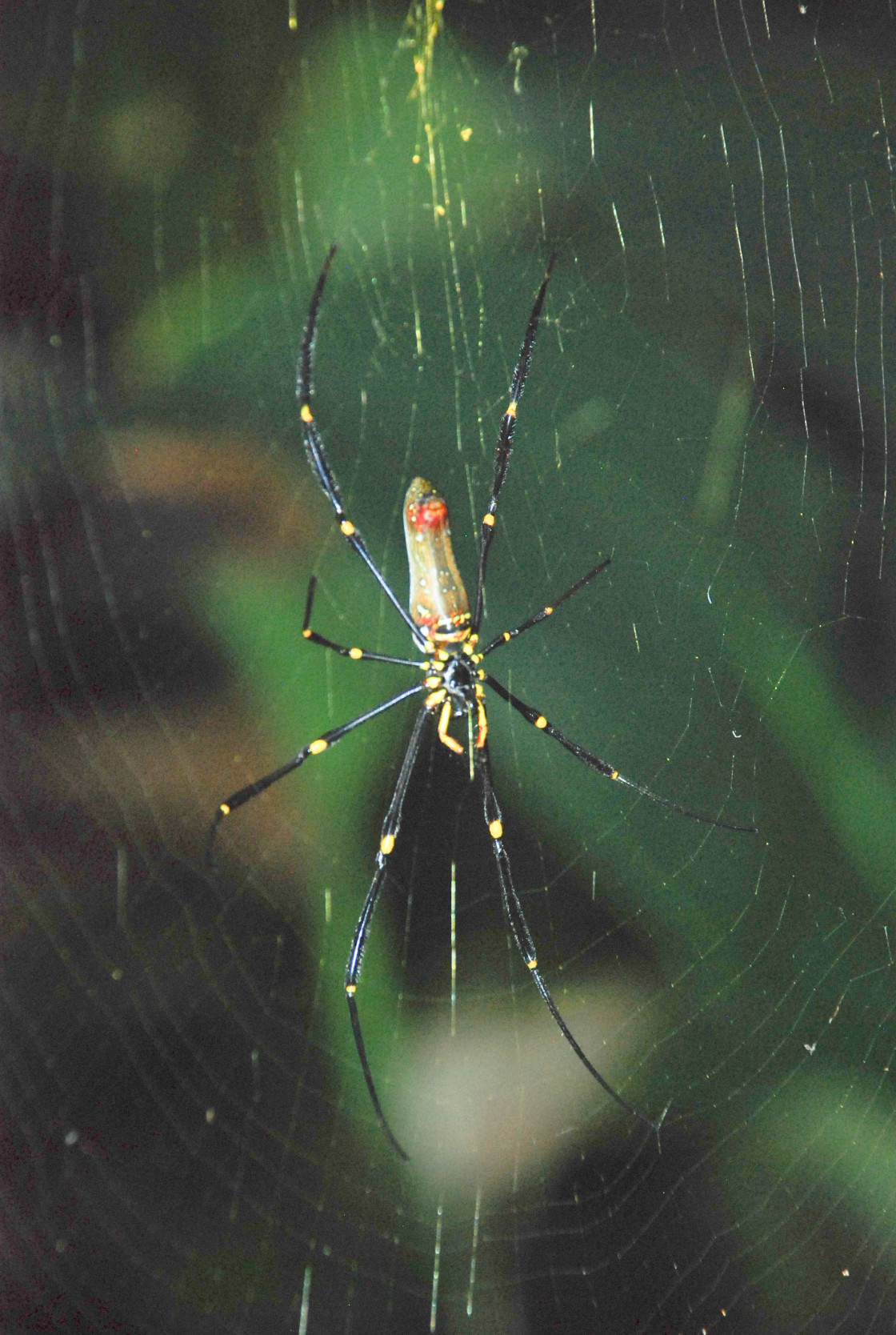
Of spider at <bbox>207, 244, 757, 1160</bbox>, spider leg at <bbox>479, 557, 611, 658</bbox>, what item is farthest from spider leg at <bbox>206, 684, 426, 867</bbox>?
spider leg at <bbox>479, 557, 611, 658</bbox>

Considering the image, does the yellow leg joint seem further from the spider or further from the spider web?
the spider web

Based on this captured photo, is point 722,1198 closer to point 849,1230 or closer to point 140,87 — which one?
point 849,1230

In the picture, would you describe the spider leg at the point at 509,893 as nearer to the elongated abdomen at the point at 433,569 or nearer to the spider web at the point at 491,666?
the spider web at the point at 491,666

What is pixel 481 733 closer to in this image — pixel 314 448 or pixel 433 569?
pixel 433 569

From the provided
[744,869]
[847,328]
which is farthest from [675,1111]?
[847,328]

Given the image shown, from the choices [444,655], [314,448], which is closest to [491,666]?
[444,655]

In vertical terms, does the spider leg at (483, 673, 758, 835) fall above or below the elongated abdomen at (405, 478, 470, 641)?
below
